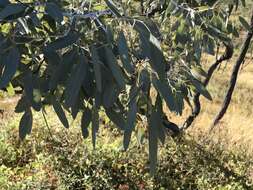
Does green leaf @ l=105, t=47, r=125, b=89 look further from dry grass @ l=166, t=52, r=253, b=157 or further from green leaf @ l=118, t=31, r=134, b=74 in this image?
dry grass @ l=166, t=52, r=253, b=157

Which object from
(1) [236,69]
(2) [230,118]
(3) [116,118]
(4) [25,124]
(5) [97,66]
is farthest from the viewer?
(2) [230,118]

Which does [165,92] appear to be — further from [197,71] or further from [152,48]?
[197,71]

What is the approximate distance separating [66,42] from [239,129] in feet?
20.3

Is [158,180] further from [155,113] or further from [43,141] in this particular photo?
[155,113]

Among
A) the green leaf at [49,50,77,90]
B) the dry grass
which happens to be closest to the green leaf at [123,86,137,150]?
the green leaf at [49,50,77,90]

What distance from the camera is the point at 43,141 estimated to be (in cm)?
597

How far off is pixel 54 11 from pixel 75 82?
0.75 ft

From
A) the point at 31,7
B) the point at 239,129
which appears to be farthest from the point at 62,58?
the point at 239,129

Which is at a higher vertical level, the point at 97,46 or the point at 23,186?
the point at 97,46

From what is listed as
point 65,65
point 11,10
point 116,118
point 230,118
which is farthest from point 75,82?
point 230,118

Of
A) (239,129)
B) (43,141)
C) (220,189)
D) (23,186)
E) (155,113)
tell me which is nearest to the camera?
(155,113)

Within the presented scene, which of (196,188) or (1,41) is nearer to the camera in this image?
(1,41)

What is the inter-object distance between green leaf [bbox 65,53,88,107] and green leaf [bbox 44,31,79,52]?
2.6 inches

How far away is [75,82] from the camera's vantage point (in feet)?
5.28
